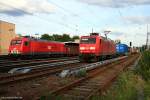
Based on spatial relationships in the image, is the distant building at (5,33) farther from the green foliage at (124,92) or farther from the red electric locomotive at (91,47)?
the green foliage at (124,92)

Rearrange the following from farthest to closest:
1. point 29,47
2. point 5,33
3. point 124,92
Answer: point 5,33
point 29,47
point 124,92

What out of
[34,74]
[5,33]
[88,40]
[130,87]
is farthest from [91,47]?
[5,33]

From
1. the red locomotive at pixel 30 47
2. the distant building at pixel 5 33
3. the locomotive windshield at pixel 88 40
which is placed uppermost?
the distant building at pixel 5 33

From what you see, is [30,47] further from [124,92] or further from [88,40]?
[124,92]

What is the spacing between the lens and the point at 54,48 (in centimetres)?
5206

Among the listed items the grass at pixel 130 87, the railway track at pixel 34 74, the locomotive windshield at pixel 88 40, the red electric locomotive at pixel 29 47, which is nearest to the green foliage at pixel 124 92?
the grass at pixel 130 87

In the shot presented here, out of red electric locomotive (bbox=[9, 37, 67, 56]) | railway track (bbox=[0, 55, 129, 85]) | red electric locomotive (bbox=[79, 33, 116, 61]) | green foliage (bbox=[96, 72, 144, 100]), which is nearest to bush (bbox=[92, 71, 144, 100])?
green foliage (bbox=[96, 72, 144, 100])

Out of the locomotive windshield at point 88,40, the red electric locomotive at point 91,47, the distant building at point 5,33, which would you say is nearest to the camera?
the red electric locomotive at point 91,47

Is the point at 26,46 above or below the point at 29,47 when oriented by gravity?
above

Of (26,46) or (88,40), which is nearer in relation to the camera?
(88,40)

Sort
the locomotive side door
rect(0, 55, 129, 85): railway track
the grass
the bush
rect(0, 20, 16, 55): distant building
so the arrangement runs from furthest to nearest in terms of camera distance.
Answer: rect(0, 20, 16, 55): distant building
the locomotive side door
rect(0, 55, 129, 85): railway track
the grass
the bush

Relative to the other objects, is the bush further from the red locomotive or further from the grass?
the red locomotive

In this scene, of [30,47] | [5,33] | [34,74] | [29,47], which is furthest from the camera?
[5,33]

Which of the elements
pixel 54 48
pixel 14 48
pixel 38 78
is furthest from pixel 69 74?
pixel 54 48
